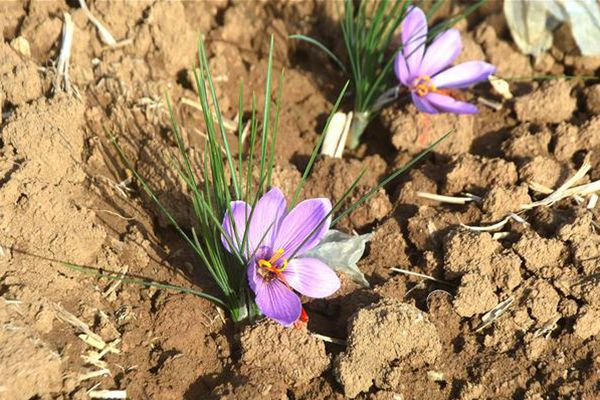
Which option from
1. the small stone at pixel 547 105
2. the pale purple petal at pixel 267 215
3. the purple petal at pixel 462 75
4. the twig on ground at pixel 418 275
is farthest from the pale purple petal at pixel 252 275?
the small stone at pixel 547 105

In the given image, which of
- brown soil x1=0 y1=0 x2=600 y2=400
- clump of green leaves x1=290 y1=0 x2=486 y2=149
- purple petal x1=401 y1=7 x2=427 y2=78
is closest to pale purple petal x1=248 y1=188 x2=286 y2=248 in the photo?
brown soil x1=0 y1=0 x2=600 y2=400

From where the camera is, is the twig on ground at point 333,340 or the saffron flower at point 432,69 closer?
the twig on ground at point 333,340

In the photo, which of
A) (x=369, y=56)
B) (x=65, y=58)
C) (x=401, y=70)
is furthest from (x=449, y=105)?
(x=65, y=58)

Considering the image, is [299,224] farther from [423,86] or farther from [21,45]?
[21,45]

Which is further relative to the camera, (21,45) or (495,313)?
(21,45)

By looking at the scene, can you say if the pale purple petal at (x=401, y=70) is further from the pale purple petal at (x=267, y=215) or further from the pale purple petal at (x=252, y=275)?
the pale purple petal at (x=252, y=275)

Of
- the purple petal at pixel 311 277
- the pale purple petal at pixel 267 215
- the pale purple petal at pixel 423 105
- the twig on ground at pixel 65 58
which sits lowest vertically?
the purple petal at pixel 311 277

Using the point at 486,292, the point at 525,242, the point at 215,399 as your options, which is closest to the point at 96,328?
the point at 215,399
